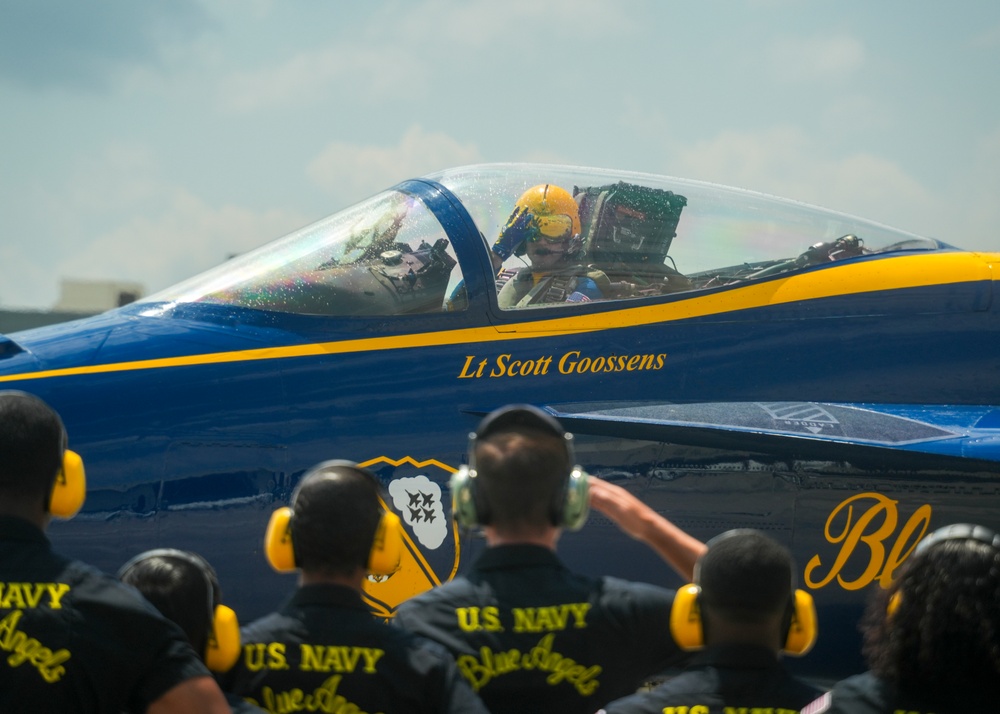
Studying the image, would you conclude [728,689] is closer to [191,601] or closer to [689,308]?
[191,601]

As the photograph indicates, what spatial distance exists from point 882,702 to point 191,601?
1.69 m

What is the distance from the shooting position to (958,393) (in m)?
5.69

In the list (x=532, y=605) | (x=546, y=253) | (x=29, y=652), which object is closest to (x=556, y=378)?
(x=546, y=253)

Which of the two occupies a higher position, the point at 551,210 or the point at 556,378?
the point at 551,210

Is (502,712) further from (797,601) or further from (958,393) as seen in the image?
(958,393)

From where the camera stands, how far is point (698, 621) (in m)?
2.55

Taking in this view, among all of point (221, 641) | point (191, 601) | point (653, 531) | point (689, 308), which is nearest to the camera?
point (221, 641)

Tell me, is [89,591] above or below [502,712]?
above

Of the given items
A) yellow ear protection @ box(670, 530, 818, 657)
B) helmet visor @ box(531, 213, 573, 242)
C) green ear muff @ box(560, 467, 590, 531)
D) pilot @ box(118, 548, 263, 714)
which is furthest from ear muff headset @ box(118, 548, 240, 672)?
helmet visor @ box(531, 213, 573, 242)

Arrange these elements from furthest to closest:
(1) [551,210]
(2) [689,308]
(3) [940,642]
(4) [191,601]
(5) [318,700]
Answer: (1) [551,210] < (2) [689,308] < (4) [191,601] < (5) [318,700] < (3) [940,642]

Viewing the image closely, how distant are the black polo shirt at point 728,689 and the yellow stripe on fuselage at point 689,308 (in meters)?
2.95

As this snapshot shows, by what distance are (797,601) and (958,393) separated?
3462mm

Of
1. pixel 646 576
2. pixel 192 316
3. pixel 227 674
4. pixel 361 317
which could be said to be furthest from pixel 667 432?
pixel 227 674

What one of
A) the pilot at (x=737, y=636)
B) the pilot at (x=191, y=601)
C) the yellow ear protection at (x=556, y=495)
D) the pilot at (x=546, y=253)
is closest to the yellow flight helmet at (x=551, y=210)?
the pilot at (x=546, y=253)
